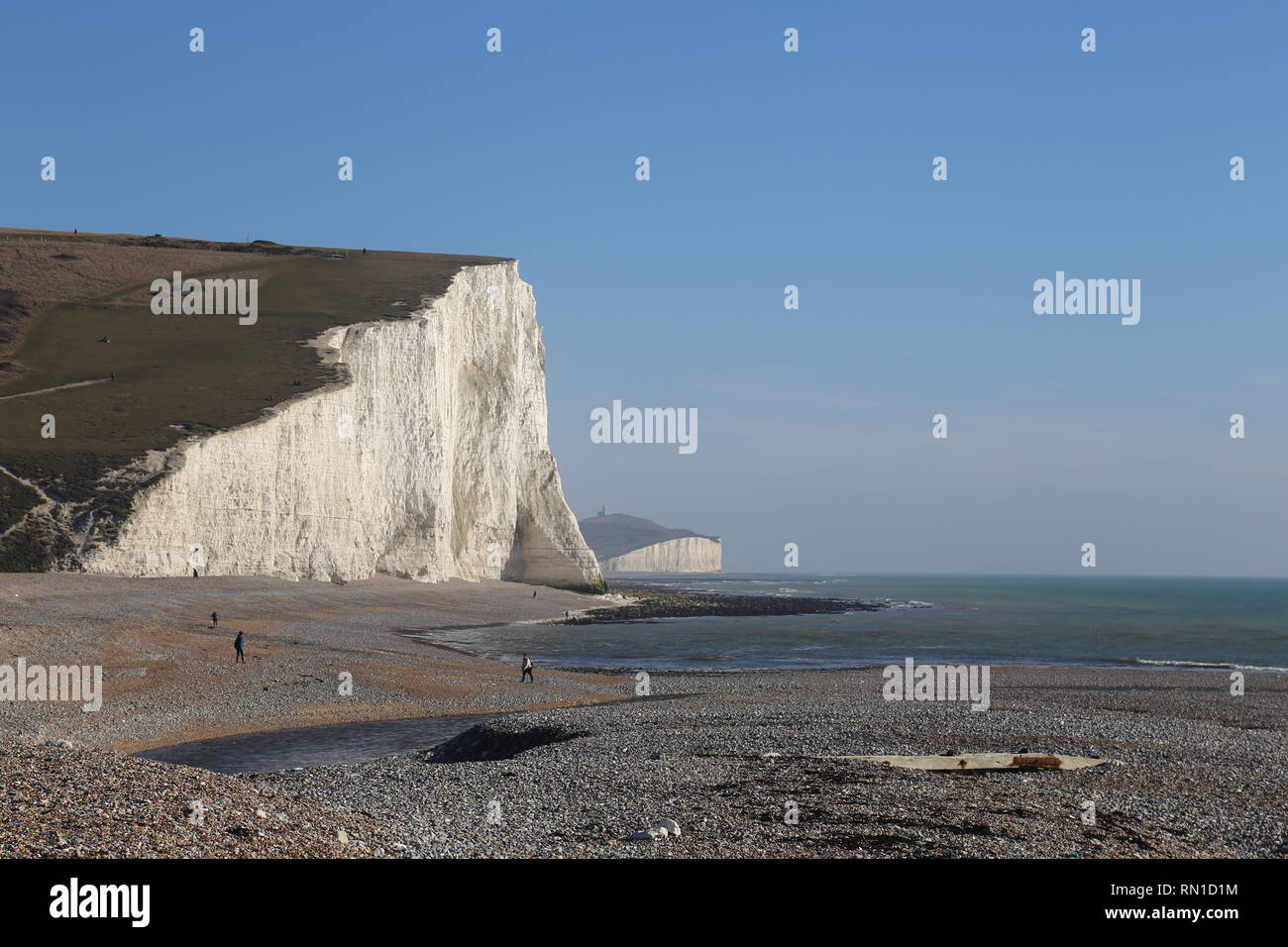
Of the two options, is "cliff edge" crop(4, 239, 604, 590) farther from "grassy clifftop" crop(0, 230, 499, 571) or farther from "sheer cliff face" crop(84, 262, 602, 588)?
"grassy clifftop" crop(0, 230, 499, 571)

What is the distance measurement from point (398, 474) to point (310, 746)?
46.8m

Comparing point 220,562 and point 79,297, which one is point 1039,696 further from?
point 79,297

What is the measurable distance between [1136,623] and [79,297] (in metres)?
82.7

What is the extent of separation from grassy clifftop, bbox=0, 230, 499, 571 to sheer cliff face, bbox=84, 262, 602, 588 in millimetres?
2005

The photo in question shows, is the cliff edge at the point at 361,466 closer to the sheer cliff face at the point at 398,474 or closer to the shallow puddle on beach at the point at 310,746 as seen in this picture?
the sheer cliff face at the point at 398,474

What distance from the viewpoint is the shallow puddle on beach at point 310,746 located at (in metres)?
18.1

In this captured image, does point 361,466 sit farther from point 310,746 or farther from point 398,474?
point 310,746

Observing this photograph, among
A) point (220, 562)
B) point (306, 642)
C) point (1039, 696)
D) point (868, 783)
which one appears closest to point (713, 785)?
point (868, 783)

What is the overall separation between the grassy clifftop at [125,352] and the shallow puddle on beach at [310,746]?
2929 cm

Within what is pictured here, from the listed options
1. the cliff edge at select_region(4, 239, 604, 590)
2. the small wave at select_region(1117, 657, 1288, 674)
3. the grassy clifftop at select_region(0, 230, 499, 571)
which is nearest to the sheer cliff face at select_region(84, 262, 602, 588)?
the cliff edge at select_region(4, 239, 604, 590)

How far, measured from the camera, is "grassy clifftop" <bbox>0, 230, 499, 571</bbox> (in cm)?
4816

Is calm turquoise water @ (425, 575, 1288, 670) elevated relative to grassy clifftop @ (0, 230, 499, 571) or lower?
lower

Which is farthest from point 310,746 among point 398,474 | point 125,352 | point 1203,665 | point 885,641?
point 125,352
